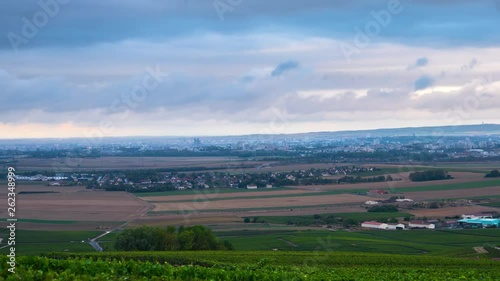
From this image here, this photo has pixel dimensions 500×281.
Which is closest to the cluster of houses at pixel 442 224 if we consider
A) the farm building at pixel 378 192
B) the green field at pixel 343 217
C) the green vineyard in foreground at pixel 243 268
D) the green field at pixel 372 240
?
the green field at pixel 372 240

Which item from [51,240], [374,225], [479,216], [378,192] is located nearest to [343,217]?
[374,225]

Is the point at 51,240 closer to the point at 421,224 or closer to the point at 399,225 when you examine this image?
the point at 399,225

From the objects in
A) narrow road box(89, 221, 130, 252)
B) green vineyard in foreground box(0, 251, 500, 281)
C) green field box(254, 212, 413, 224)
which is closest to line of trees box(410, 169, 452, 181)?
green field box(254, 212, 413, 224)

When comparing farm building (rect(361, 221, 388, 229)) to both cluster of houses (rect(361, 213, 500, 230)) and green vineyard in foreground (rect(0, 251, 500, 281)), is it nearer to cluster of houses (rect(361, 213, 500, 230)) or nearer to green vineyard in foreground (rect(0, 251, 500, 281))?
cluster of houses (rect(361, 213, 500, 230))

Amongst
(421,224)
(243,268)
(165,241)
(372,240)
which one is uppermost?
(243,268)

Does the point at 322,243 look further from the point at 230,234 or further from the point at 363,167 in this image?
the point at 363,167

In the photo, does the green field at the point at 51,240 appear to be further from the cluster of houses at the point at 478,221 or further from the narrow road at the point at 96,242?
Answer: the cluster of houses at the point at 478,221

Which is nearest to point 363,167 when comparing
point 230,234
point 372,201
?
point 372,201
